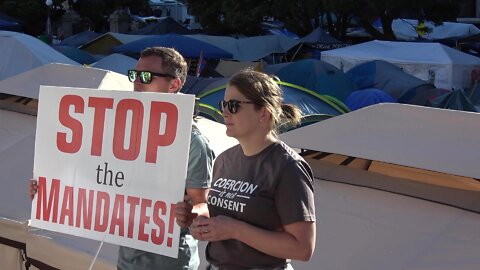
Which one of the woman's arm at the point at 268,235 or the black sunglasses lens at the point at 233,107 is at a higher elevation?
the black sunglasses lens at the point at 233,107

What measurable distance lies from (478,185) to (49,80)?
3373 mm

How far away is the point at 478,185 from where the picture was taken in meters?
3.86

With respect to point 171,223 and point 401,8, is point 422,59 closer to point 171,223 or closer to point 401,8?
point 401,8

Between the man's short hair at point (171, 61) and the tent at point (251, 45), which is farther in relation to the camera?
the tent at point (251, 45)

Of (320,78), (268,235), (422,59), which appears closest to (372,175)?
(268,235)

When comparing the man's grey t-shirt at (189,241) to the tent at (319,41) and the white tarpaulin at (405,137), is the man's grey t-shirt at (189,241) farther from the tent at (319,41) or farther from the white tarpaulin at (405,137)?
the tent at (319,41)

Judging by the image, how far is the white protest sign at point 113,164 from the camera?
2836mm

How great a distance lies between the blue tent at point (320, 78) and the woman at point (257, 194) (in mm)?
14313

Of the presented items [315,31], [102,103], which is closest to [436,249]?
[102,103]

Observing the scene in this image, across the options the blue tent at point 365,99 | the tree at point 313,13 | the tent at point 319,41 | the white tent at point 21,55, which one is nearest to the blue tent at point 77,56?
the tree at point 313,13

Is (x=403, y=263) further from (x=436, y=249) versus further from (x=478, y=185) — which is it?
(x=478, y=185)

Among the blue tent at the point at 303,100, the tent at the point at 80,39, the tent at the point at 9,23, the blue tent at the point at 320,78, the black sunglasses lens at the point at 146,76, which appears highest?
the black sunglasses lens at the point at 146,76

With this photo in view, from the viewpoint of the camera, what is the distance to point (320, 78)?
1706cm

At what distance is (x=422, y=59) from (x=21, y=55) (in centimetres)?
1091
